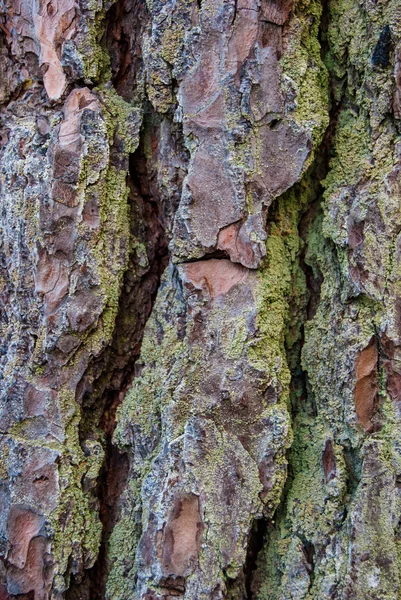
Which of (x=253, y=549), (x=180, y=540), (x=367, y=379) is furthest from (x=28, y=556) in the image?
(x=367, y=379)

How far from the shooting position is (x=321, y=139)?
1.29m

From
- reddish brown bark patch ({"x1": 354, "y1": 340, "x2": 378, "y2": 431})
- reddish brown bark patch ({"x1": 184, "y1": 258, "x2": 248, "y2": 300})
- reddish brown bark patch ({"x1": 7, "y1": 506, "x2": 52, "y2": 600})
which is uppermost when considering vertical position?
reddish brown bark patch ({"x1": 184, "y1": 258, "x2": 248, "y2": 300})

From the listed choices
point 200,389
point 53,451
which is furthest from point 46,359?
point 200,389

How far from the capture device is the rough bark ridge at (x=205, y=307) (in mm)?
1197

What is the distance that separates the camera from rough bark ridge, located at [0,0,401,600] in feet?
3.93

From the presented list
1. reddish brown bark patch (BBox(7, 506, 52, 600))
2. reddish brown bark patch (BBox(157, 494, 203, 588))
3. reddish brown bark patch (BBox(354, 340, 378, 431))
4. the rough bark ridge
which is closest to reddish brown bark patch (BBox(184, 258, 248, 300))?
the rough bark ridge

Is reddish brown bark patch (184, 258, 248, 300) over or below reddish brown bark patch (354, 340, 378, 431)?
over

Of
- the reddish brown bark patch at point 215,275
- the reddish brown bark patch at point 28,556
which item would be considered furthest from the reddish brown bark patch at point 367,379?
the reddish brown bark patch at point 28,556

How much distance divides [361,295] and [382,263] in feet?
0.25

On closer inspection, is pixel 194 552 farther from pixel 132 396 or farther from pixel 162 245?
pixel 162 245

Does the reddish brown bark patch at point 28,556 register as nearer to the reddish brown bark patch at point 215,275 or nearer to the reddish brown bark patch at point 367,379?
the reddish brown bark patch at point 215,275

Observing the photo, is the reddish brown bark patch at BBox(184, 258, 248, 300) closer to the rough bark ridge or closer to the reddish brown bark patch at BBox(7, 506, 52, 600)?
the rough bark ridge

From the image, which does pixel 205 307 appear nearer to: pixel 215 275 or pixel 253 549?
pixel 215 275

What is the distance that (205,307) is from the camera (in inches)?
50.0
